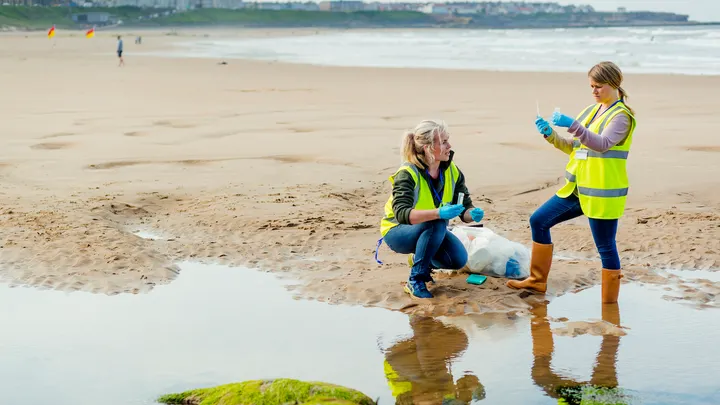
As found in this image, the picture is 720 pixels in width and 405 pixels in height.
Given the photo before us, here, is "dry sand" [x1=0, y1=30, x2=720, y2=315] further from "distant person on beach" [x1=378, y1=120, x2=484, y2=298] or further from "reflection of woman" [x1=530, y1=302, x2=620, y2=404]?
"reflection of woman" [x1=530, y1=302, x2=620, y2=404]

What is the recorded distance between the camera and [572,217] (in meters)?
5.98

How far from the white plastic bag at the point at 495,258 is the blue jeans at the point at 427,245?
29cm

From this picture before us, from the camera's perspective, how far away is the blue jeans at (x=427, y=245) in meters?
5.96

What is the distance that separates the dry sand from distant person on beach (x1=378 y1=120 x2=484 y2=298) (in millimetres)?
273

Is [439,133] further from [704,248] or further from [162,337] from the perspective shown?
[704,248]

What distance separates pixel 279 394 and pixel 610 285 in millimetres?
2718

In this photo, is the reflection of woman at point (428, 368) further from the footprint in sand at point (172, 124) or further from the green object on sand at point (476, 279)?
the footprint in sand at point (172, 124)

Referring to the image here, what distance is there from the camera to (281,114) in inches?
652

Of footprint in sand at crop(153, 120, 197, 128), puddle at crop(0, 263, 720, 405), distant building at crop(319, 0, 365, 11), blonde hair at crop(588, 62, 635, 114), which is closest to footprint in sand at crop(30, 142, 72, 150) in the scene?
footprint in sand at crop(153, 120, 197, 128)

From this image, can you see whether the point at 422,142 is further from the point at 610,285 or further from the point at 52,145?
the point at 52,145

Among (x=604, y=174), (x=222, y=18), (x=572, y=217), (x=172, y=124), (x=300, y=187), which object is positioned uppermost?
(x=604, y=174)

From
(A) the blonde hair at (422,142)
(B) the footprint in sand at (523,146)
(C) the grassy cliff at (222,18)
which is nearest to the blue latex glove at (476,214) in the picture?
(A) the blonde hair at (422,142)

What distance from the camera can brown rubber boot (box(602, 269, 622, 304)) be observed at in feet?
19.3

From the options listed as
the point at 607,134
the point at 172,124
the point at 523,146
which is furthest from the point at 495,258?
the point at 172,124
